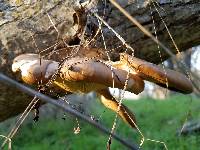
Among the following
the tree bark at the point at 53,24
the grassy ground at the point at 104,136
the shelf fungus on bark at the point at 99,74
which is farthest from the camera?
the grassy ground at the point at 104,136

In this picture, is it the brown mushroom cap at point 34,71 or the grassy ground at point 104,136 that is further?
the grassy ground at point 104,136

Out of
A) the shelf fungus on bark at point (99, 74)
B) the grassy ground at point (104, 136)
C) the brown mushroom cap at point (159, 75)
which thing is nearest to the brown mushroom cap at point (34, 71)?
the shelf fungus on bark at point (99, 74)

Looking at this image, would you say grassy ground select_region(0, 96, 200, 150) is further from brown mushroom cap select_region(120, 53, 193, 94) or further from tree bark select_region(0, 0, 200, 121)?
brown mushroom cap select_region(120, 53, 193, 94)

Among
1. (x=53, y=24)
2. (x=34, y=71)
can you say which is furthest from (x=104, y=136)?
(x=34, y=71)

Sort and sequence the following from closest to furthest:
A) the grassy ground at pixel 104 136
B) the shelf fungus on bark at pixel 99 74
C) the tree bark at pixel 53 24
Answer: the shelf fungus on bark at pixel 99 74
the tree bark at pixel 53 24
the grassy ground at pixel 104 136

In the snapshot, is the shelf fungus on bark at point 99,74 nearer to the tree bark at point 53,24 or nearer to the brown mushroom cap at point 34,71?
the brown mushroom cap at point 34,71

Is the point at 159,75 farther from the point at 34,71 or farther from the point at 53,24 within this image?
the point at 53,24

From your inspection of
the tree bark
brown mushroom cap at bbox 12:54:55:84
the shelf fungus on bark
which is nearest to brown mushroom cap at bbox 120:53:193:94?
the shelf fungus on bark

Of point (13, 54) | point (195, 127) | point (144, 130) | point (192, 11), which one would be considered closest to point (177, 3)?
point (192, 11)
